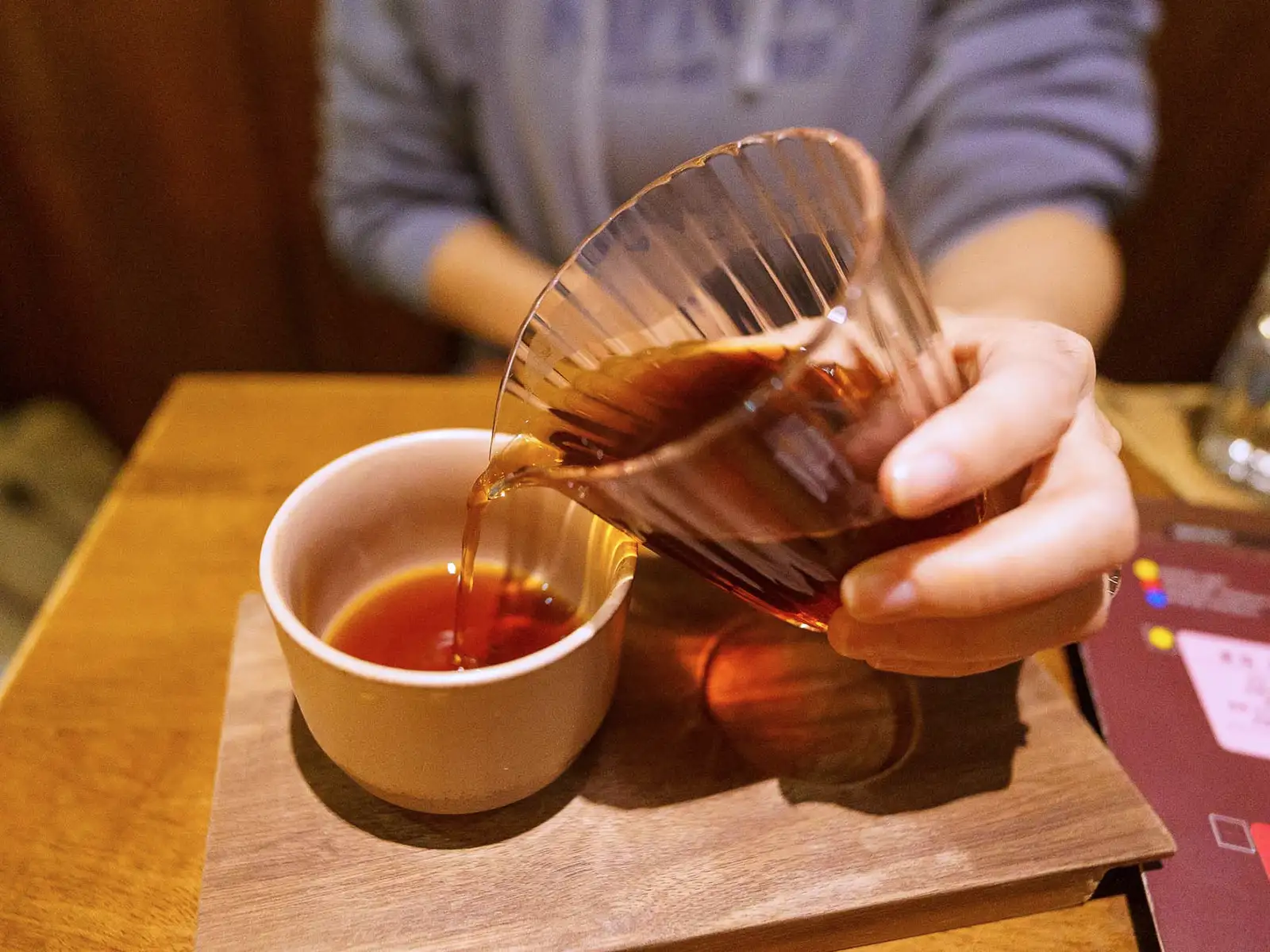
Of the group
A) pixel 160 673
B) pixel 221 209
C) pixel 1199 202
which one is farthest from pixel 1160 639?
pixel 221 209

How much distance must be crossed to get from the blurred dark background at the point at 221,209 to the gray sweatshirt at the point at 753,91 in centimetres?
45

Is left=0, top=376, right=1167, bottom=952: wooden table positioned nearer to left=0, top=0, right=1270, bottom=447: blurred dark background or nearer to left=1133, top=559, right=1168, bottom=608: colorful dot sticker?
left=1133, top=559, right=1168, bottom=608: colorful dot sticker

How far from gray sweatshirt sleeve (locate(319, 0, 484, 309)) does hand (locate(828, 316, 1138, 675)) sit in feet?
2.94

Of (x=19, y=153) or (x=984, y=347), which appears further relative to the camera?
(x=19, y=153)

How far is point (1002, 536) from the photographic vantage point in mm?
399

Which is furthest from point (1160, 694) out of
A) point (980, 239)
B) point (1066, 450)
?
point (980, 239)

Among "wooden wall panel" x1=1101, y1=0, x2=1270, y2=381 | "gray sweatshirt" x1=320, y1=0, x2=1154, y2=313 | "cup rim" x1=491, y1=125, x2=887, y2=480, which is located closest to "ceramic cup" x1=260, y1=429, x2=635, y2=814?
"cup rim" x1=491, y1=125, x2=887, y2=480

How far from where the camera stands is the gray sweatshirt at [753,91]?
101 centimetres

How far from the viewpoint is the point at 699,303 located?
55 cm

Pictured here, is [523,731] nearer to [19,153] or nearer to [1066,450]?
[1066,450]

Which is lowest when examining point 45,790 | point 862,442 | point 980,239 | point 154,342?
point 154,342

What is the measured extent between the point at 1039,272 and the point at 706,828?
0.73 m

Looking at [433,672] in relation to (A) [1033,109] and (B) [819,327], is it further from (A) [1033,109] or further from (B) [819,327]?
(A) [1033,109]

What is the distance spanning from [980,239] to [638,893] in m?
0.86
